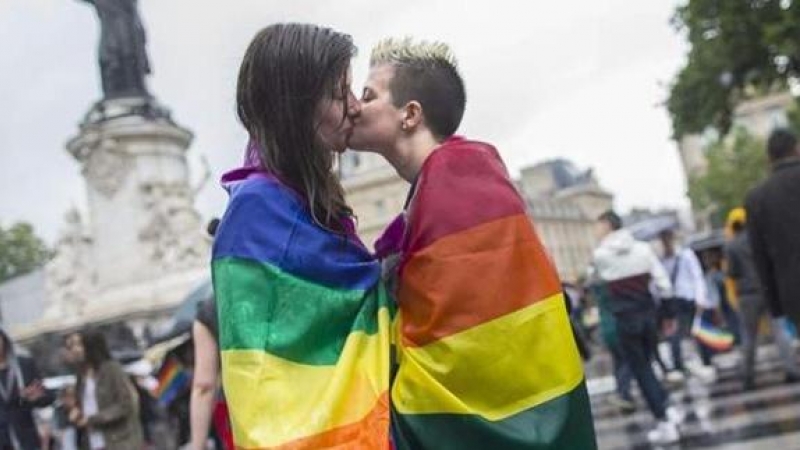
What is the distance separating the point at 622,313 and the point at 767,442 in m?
2.17

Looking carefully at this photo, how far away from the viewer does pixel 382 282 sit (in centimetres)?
216

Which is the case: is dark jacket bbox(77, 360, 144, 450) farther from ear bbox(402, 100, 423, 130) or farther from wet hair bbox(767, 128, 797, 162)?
ear bbox(402, 100, 423, 130)

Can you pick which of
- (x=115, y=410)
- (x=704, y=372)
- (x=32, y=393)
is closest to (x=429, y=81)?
(x=32, y=393)

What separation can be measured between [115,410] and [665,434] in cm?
369

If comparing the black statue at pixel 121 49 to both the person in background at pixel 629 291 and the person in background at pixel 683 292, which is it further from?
the person in background at pixel 629 291

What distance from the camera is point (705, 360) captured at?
511 inches

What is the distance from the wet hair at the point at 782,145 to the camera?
568 cm

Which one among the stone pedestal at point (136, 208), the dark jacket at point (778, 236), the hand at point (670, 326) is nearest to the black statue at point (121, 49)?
the stone pedestal at point (136, 208)

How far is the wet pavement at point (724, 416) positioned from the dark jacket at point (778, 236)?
1.16m

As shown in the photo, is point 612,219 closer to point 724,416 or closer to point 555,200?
point 724,416

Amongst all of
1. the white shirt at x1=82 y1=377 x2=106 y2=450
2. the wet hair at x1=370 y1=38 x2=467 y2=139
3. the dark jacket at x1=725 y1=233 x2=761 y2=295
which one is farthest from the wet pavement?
the wet hair at x1=370 y1=38 x2=467 y2=139

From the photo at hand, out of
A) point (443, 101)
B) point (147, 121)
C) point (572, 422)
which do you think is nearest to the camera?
point (572, 422)

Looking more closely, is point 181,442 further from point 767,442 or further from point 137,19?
point 137,19

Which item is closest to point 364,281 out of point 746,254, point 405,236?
point 405,236
